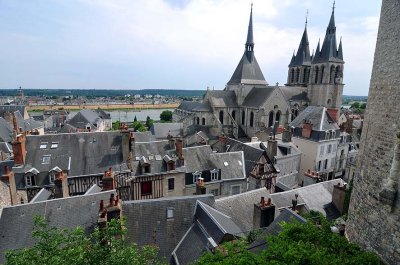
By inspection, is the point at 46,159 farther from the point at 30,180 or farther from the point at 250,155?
the point at 250,155

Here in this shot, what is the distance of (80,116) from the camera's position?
46.5m

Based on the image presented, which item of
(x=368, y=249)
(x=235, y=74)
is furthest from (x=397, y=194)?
(x=235, y=74)

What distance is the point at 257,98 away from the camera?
131 feet

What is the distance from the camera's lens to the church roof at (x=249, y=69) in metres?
42.6

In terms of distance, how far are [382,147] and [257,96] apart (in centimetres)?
3404

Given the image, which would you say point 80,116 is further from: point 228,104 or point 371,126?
point 371,126

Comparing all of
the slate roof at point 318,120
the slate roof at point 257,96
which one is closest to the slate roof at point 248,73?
the slate roof at point 257,96

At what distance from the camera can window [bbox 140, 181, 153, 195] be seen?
1789 cm

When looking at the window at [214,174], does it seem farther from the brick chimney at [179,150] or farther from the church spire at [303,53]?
the church spire at [303,53]

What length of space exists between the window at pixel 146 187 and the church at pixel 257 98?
62.0 feet

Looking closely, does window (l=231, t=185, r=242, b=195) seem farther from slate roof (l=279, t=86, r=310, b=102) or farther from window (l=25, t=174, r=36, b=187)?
slate roof (l=279, t=86, r=310, b=102)

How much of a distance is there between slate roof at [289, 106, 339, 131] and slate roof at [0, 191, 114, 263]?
69.7 feet

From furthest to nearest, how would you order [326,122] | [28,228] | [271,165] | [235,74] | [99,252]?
[235,74] < [326,122] < [271,165] < [28,228] < [99,252]

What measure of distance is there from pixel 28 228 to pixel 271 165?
587 inches
